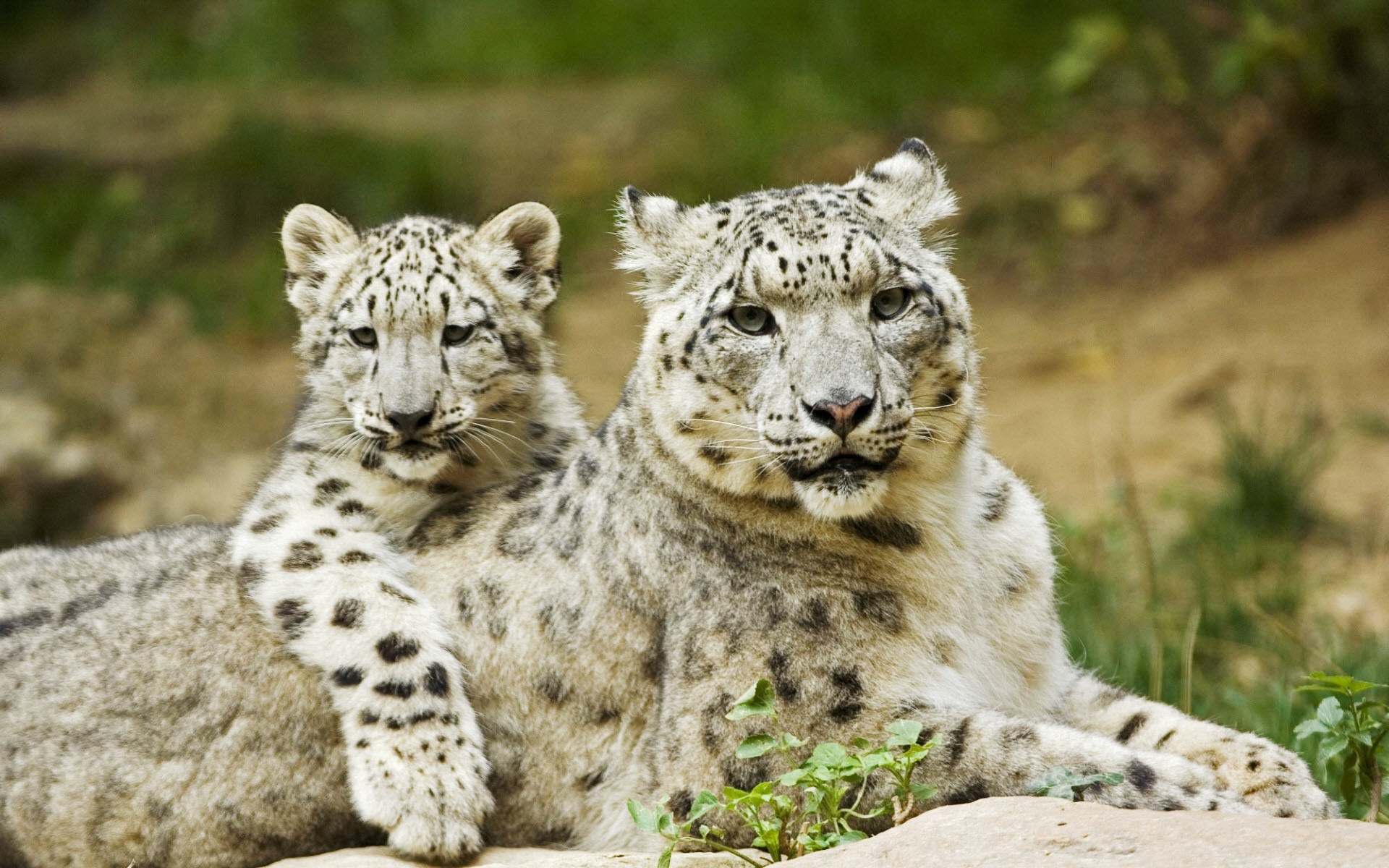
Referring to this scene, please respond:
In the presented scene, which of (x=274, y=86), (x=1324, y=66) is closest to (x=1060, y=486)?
(x=1324, y=66)

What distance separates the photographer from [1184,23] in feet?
49.2

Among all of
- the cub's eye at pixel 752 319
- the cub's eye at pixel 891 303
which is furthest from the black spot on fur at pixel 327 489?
the cub's eye at pixel 891 303

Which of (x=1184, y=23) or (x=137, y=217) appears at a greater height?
(x=1184, y=23)

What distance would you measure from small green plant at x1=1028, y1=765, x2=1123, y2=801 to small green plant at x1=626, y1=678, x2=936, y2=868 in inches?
13.2

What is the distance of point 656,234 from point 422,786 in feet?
7.02

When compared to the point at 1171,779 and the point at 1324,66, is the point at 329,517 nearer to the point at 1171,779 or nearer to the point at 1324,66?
the point at 1171,779

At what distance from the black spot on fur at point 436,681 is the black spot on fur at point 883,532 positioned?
1.51 metres

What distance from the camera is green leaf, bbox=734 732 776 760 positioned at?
4965 mm

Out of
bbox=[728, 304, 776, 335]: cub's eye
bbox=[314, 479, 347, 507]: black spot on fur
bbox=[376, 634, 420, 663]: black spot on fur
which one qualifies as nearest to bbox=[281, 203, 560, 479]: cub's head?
bbox=[314, 479, 347, 507]: black spot on fur

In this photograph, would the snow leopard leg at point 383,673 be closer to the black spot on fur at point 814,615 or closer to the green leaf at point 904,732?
the black spot on fur at point 814,615

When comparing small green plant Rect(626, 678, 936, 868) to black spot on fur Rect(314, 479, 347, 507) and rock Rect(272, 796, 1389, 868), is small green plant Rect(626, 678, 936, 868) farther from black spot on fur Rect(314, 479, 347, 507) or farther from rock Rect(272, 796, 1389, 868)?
black spot on fur Rect(314, 479, 347, 507)

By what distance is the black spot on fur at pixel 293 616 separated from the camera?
19.4 ft

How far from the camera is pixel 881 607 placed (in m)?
5.46

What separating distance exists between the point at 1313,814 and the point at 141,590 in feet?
14.5
